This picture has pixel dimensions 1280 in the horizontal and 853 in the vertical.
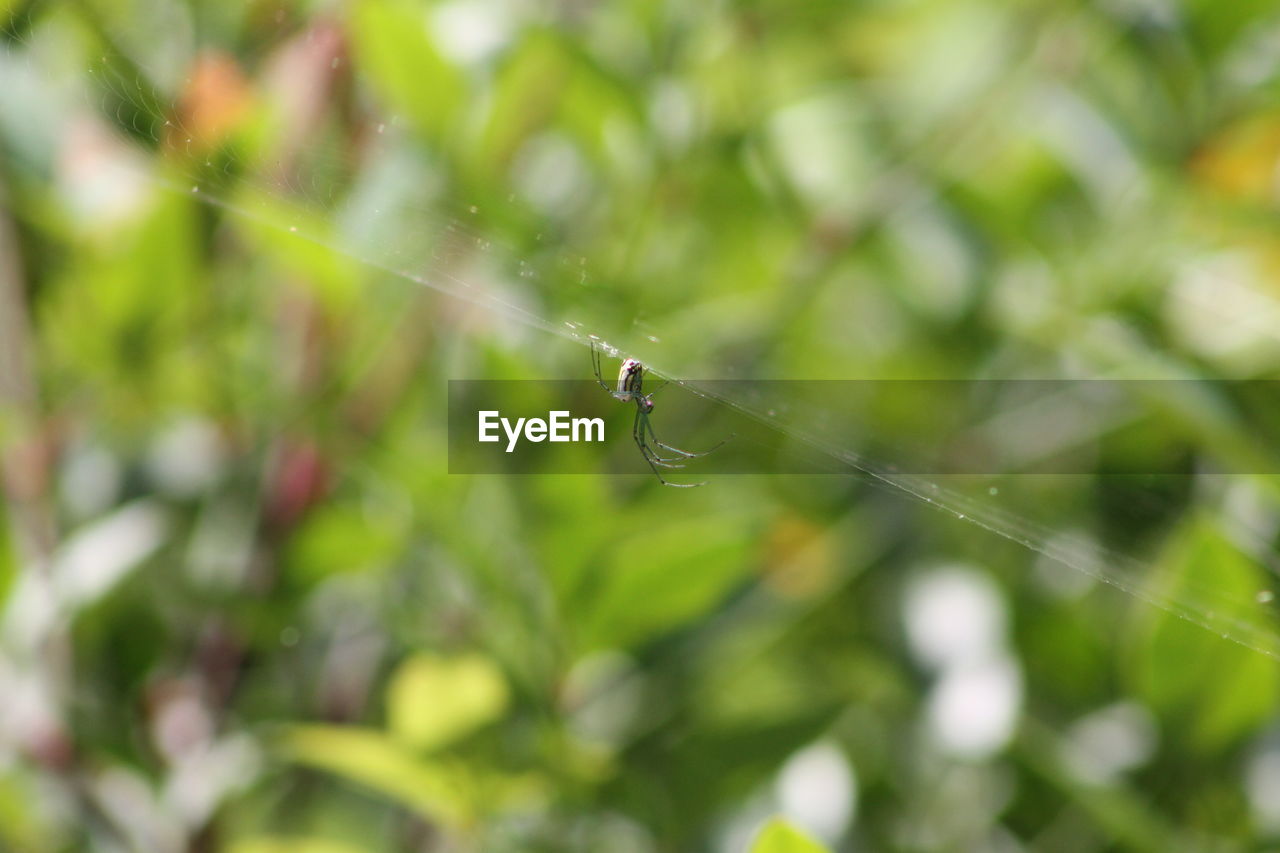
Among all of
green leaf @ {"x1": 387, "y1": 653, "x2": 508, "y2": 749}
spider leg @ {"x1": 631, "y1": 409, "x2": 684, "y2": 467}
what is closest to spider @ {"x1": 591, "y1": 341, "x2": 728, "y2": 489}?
spider leg @ {"x1": 631, "y1": 409, "x2": 684, "y2": 467}

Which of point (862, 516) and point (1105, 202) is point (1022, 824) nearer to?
point (862, 516)

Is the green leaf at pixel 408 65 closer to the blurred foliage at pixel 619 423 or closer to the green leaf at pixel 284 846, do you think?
the blurred foliage at pixel 619 423

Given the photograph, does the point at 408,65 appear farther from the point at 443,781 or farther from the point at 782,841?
the point at 782,841

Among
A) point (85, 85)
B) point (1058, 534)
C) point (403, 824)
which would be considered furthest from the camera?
point (403, 824)

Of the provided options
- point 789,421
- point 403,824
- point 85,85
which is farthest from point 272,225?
point 403,824

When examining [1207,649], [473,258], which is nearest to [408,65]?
[473,258]
